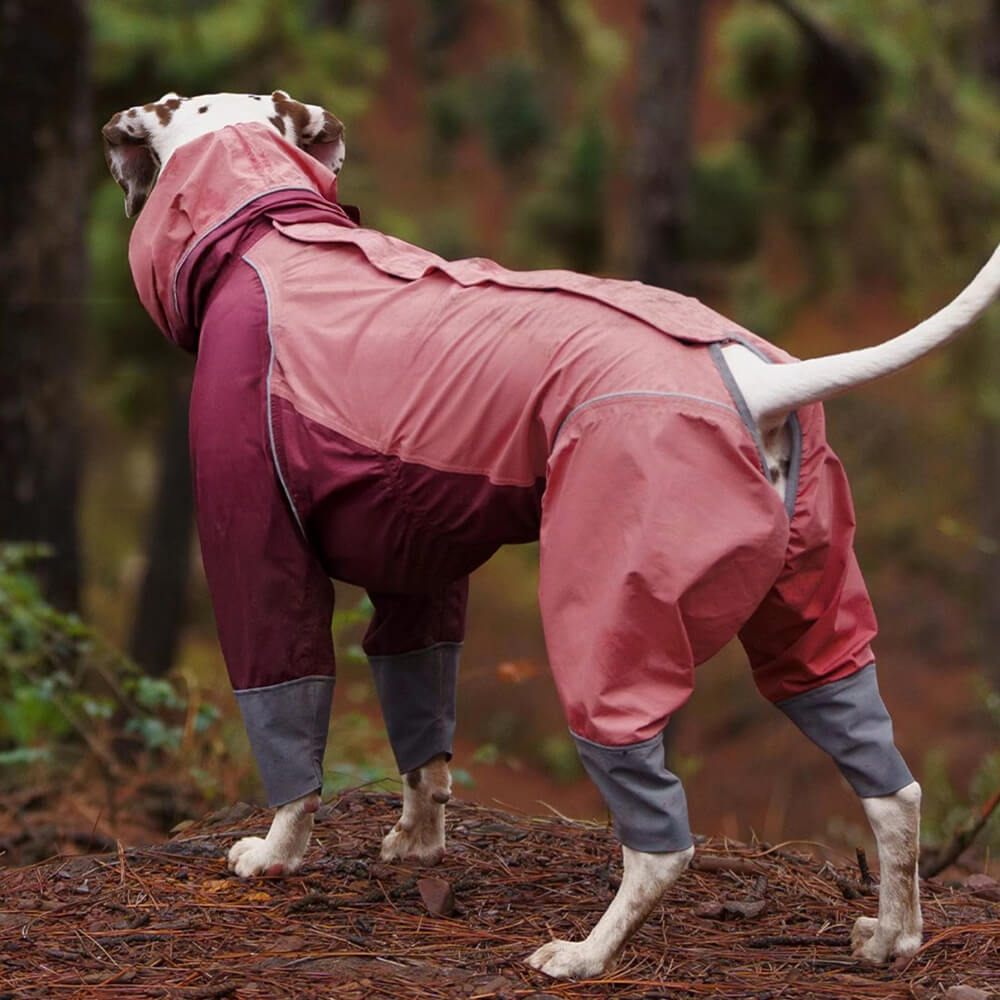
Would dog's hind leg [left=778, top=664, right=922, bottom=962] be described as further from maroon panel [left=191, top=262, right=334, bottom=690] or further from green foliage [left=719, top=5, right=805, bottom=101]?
green foliage [left=719, top=5, right=805, bottom=101]

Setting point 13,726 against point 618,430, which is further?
point 13,726

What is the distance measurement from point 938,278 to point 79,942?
688cm

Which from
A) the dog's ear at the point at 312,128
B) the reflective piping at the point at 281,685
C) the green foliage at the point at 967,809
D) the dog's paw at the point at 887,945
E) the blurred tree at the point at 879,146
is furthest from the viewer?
the blurred tree at the point at 879,146

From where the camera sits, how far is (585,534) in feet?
8.73

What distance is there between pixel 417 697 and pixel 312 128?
141 centimetres

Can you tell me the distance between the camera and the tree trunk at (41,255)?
6137 mm

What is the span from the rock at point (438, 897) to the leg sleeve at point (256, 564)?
1.10ft

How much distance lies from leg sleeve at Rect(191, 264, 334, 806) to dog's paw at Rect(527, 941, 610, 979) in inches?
27.0

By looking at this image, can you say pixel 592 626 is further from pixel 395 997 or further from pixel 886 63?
pixel 886 63

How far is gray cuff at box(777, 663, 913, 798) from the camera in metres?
2.86

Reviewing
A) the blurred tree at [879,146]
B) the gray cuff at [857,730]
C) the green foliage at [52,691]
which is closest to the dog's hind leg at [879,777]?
the gray cuff at [857,730]

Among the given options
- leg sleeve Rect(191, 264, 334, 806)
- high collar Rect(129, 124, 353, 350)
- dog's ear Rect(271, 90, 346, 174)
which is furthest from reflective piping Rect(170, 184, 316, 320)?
dog's ear Rect(271, 90, 346, 174)

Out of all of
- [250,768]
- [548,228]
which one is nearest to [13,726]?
[250,768]

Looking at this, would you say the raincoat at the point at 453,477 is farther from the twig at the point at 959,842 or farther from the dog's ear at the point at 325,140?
the twig at the point at 959,842
